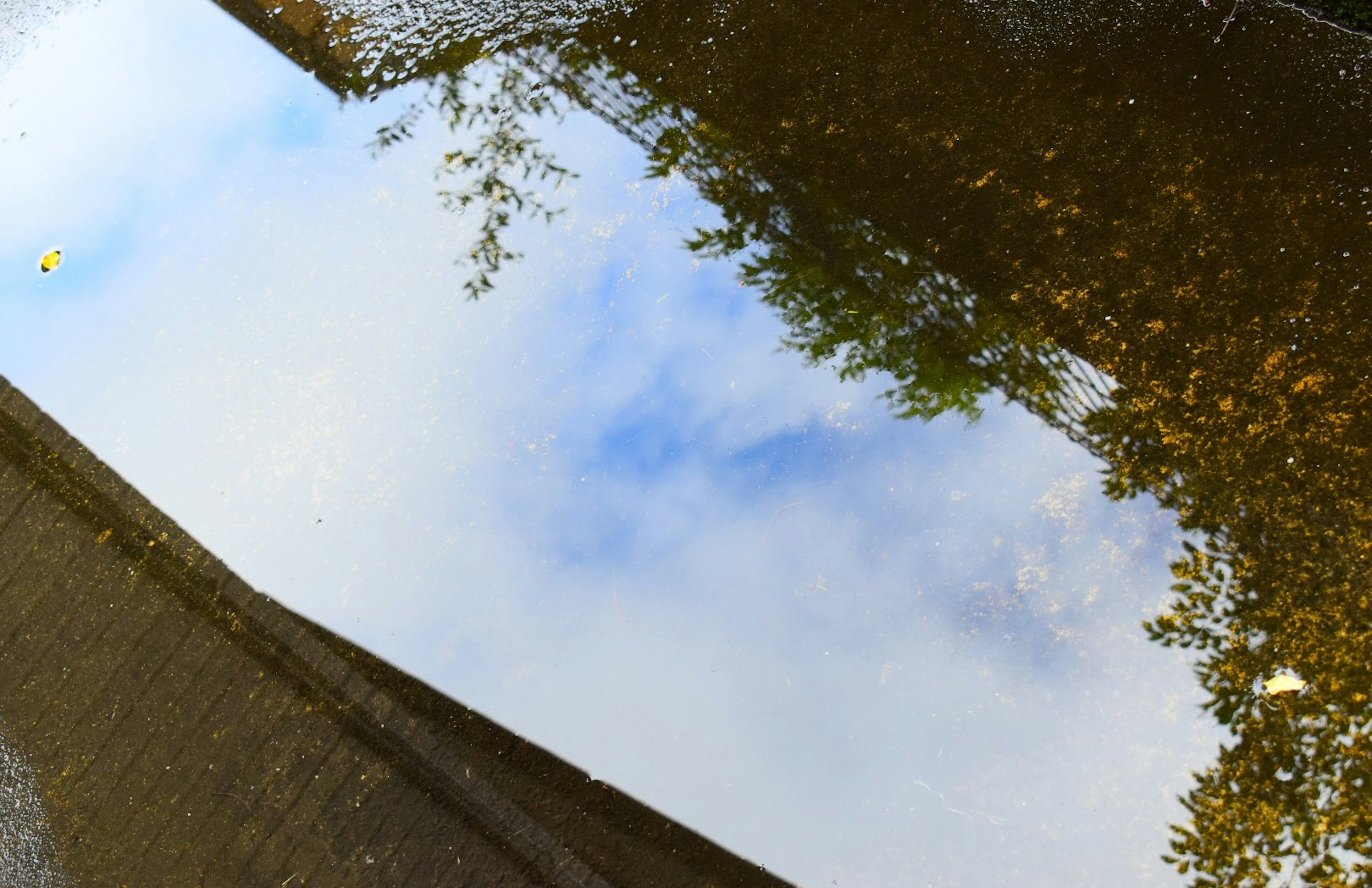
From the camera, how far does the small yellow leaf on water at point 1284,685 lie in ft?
6.97

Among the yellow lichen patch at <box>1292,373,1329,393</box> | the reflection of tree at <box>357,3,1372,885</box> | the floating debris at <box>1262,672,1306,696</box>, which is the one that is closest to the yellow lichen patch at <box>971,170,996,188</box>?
the reflection of tree at <box>357,3,1372,885</box>

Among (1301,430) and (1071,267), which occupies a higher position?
(1071,267)

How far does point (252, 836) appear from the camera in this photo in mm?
2531

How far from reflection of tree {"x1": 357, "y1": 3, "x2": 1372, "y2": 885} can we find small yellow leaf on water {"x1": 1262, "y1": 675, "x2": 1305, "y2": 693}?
2 cm

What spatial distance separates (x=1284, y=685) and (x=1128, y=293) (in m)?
1.09

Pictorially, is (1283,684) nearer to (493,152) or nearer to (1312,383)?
(1312,383)

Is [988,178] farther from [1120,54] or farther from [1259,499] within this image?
[1259,499]

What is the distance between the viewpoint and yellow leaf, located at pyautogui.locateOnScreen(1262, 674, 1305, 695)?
2125 millimetres

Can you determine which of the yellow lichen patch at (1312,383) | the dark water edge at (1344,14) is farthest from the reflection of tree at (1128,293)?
the dark water edge at (1344,14)

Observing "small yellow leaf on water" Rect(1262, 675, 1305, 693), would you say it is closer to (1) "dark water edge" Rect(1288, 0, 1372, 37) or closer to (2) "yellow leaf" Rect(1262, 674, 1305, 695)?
(2) "yellow leaf" Rect(1262, 674, 1305, 695)

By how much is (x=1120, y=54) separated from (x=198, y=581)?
339cm

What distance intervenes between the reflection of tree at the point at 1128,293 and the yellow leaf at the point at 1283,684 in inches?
0.9

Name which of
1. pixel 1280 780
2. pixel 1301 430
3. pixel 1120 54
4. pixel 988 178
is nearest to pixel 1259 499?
pixel 1301 430

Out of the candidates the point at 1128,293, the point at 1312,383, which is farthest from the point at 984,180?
the point at 1312,383
